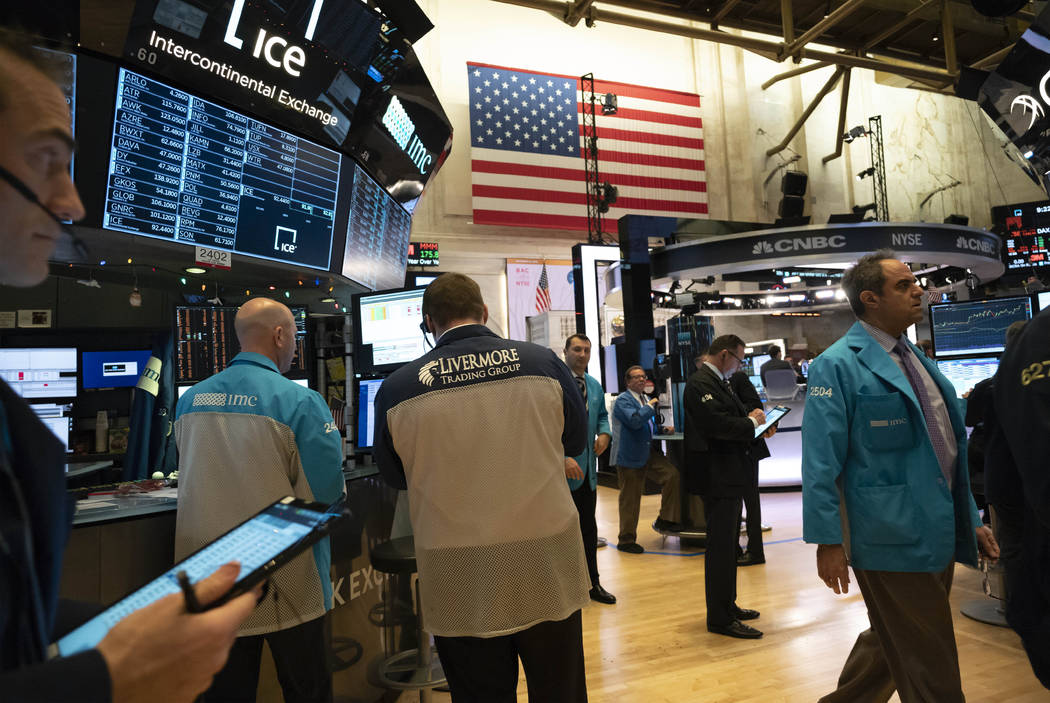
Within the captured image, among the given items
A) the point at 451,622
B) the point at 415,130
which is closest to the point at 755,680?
the point at 451,622

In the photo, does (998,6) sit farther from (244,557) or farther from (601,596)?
(244,557)

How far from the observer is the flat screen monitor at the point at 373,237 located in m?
4.28

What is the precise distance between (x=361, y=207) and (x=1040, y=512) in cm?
382

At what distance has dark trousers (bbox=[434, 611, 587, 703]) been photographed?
204 centimetres

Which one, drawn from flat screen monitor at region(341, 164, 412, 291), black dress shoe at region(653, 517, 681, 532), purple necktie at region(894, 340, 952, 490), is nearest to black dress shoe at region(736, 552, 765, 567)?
black dress shoe at region(653, 517, 681, 532)

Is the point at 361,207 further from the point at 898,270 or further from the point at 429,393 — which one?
the point at 898,270

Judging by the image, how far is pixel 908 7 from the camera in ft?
32.7

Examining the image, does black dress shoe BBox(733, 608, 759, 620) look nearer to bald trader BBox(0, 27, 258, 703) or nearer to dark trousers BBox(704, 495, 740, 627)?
dark trousers BBox(704, 495, 740, 627)

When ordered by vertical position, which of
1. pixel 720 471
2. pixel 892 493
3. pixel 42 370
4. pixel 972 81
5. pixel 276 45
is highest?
pixel 276 45

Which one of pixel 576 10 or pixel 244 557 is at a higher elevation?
pixel 576 10

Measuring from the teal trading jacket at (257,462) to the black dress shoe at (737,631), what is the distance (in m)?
2.46

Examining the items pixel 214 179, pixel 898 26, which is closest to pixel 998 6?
pixel 898 26

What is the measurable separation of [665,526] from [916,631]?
4617 millimetres

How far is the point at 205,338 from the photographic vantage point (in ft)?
14.3
